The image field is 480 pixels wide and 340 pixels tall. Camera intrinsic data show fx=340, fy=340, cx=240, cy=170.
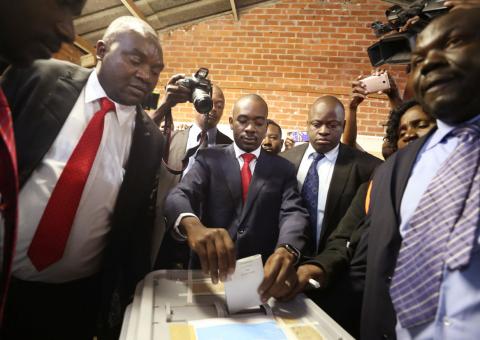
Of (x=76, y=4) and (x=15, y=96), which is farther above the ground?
(x=76, y=4)

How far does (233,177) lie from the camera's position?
1.65 meters

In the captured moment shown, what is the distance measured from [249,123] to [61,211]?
106 centimetres

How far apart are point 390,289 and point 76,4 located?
109cm

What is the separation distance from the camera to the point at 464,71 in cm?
→ 94

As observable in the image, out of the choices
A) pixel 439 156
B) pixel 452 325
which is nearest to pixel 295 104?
pixel 439 156

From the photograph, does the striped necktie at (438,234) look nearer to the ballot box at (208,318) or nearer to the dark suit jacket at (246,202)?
the ballot box at (208,318)

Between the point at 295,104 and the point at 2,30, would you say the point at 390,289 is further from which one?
the point at 295,104

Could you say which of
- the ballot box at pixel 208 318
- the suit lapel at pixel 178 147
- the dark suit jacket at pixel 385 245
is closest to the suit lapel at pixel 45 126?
the ballot box at pixel 208 318

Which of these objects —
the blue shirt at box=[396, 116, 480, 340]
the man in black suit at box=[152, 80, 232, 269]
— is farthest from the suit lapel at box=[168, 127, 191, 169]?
the blue shirt at box=[396, 116, 480, 340]

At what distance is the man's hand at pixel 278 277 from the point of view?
3.13 ft

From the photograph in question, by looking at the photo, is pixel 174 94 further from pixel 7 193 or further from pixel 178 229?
pixel 7 193

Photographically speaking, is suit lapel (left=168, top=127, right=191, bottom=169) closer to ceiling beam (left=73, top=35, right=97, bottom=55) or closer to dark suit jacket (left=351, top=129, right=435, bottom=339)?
dark suit jacket (left=351, top=129, right=435, bottom=339)

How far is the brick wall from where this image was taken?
4.72 metres

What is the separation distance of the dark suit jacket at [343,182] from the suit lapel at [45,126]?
131 cm
